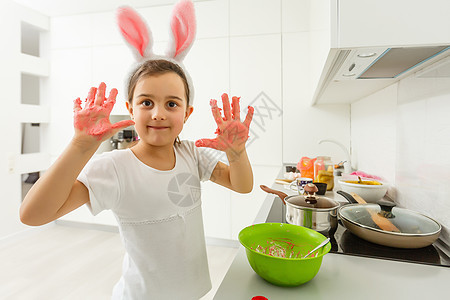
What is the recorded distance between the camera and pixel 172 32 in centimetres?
78

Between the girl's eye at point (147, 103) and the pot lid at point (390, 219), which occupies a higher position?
the girl's eye at point (147, 103)

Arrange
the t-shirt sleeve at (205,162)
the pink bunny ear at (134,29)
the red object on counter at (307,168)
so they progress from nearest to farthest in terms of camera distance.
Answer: the pink bunny ear at (134,29), the t-shirt sleeve at (205,162), the red object on counter at (307,168)

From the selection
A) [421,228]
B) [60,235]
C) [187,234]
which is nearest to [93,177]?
[187,234]

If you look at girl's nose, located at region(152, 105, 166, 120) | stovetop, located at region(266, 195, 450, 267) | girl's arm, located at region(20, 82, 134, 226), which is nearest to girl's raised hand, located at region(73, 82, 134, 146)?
girl's arm, located at region(20, 82, 134, 226)

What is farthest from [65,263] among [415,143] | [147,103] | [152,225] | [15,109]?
[415,143]

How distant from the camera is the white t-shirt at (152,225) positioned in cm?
72

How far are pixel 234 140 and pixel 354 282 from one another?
430 millimetres

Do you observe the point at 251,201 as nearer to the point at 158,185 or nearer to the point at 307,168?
the point at 307,168

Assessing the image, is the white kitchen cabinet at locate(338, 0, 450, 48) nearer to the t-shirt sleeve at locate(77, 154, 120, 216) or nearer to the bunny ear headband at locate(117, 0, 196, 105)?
the bunny ear headband at locate(117, 0, 196, 105)

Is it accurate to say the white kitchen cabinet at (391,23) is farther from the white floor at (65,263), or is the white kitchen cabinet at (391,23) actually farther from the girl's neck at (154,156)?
the white floor at (65,263)

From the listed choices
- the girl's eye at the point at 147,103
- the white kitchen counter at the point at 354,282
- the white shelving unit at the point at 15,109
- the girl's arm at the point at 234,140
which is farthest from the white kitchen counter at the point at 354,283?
the white shelving unit at the point at 15,109

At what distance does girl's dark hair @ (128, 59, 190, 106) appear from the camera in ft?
2.35

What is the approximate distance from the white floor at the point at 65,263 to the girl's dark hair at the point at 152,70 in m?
1.60

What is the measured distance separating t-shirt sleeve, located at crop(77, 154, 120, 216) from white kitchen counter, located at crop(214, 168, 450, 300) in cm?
35
